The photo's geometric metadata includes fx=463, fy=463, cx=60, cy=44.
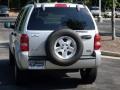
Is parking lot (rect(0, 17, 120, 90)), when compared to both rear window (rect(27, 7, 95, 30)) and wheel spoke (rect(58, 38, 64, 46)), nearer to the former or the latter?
wheel spoke (rect(58, 38, 64, 46))

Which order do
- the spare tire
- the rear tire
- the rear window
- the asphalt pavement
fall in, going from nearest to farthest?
1. the spare tire
2. the rear window
3. the asphalt pavement
4. the rear tire

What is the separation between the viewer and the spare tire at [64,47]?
9.31m

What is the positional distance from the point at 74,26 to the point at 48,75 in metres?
2.28

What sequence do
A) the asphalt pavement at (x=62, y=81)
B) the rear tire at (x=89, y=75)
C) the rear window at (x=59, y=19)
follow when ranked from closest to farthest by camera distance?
the rear window at (x=59, y=19), the asphalt pavement at (x=62, y=81), the rear tire at (x=89, y=75)

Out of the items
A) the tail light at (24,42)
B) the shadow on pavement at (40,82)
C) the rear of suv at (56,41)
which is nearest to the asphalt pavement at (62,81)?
the shadow on pavement at (40,82)

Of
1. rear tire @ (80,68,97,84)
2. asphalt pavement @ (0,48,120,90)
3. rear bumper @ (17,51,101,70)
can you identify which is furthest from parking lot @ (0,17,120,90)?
rear bumper @ (17,51,101,70)

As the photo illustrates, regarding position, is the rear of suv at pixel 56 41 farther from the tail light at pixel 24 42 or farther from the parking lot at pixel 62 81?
the parking lot at pixel 62 81

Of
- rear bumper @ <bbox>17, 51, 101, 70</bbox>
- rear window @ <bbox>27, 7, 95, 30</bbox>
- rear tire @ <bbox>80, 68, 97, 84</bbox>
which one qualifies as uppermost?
rear window @ <bbox>27, 7, 95, 30</bbox>

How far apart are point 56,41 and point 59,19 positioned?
633 mm

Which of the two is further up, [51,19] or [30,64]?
[51,19]

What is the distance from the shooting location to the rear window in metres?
9.65

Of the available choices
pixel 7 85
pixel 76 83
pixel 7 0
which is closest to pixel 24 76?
pixel 7 85

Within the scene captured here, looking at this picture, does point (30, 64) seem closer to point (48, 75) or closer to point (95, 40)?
point (95, 40)

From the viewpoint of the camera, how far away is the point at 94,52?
9586mm
